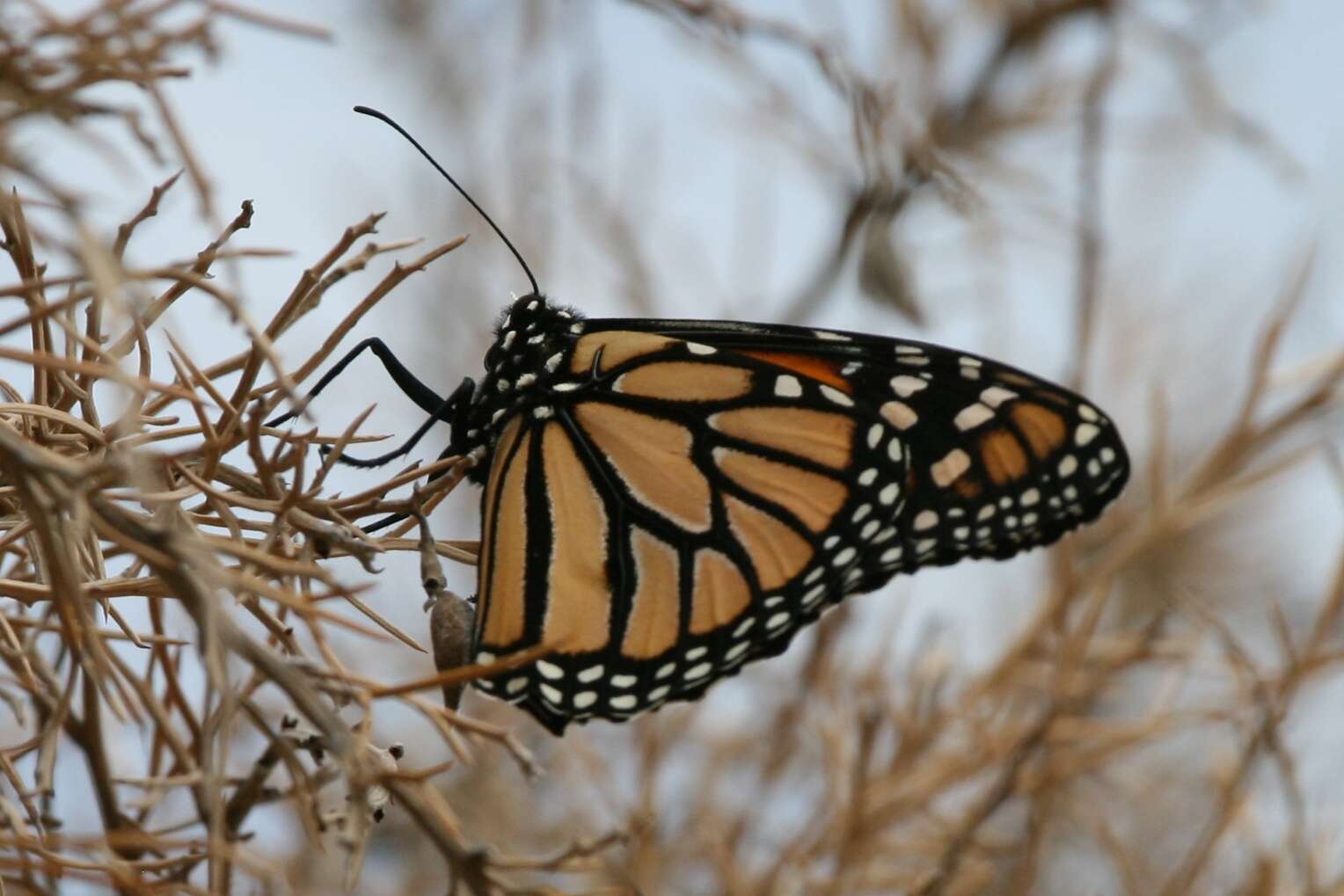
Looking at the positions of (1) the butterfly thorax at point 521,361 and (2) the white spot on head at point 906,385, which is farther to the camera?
(2) the white spot on head at point 906,385

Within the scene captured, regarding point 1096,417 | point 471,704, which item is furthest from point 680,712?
point 1096,417

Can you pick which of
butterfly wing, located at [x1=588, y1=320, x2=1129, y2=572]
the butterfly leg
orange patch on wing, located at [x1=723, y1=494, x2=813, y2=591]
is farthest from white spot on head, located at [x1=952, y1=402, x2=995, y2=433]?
the butterfly leg

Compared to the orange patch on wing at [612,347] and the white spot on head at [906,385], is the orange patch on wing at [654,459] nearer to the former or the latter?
the orange patch on wing at [612,347]

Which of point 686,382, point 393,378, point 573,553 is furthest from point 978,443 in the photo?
point 393,378

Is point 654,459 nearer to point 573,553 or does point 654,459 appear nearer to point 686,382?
point 686,382

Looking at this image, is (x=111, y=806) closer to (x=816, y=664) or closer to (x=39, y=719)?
(x=39, y=719)

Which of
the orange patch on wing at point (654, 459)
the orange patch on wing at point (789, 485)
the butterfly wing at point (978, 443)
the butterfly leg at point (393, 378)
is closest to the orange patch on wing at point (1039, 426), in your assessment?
the butterfly wing at point (978, 443)
